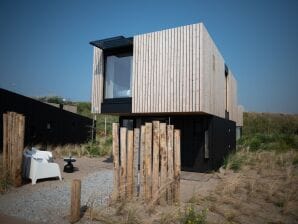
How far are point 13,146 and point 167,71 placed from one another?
6.61 m

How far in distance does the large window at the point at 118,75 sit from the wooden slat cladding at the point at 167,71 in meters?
0.61

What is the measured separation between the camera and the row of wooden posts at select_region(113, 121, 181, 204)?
5.54 meters

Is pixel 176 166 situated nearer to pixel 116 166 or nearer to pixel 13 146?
pixel 116 166

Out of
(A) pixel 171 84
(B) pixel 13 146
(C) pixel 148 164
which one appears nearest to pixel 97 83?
(A) pixel 171 84

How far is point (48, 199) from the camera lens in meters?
6.02

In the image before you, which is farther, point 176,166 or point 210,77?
point 210,77

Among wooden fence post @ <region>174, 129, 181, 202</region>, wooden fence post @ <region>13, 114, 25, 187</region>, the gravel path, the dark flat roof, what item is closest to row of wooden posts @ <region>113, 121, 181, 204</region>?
wooden fence post @ <region>174, 129, 181, 202</region>

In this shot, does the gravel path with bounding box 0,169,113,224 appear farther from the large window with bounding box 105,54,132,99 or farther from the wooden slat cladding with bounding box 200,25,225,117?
the wooden slat cladding with bounding box 200,25,225,117

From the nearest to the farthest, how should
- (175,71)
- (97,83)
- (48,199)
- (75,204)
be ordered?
(75,204) → (48,199) → (175,71) → (97,83)

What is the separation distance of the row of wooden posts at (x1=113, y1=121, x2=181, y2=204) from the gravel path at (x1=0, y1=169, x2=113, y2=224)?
2.61 ft

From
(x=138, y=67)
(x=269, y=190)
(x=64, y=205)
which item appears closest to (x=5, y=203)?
(x=64, y=205)

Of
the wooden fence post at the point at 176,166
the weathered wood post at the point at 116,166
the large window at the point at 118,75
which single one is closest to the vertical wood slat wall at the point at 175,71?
the large window at the point at 118,75

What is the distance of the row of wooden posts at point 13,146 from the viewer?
7.20 m

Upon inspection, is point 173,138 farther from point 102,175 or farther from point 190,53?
point 190,53
